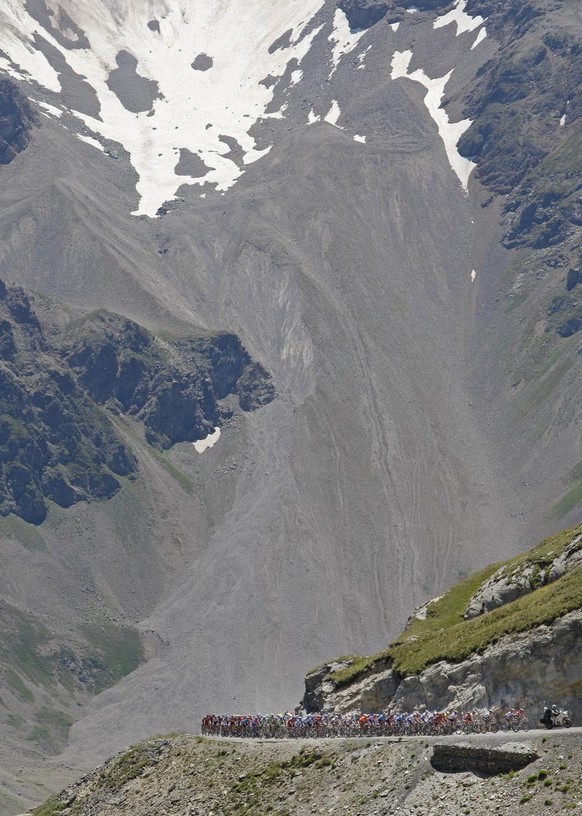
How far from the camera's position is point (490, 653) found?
7406cm

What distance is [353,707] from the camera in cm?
8988

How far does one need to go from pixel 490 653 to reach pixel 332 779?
1110 cm

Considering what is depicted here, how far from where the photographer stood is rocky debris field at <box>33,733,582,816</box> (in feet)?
188

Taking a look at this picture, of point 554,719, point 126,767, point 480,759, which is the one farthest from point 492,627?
point 126,767

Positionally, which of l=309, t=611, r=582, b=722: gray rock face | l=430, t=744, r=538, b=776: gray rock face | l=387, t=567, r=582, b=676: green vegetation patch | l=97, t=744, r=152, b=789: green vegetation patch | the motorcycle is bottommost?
l=430, t=744, r=538, b=776: gray rock face

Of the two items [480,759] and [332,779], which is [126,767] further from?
[480,759]

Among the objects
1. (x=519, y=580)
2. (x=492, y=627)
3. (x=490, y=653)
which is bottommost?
(x=490, y=653)

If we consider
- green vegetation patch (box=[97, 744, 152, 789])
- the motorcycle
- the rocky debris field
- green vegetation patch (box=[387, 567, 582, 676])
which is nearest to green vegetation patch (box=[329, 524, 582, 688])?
green vegetation patch (box=[387, 567, 582, 676])

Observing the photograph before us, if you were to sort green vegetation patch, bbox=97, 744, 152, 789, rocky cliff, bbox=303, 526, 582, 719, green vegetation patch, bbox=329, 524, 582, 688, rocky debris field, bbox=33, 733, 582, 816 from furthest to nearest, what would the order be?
green vegetation patch, bbox=97, 744, 152, 789
green vegetation patch, bbox=329, 524, 582, 688
rocky cliff, bbox=303, 526, 582, 719
rocky debris field, bbox=33, 733, 582, 816

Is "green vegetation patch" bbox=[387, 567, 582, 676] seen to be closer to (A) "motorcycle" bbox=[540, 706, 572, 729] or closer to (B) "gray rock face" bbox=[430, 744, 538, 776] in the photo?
(A) "motorcycle" bbox=[540, 706, 572, 729]

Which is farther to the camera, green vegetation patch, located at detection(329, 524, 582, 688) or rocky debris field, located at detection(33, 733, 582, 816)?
green vegetation patch, located at detection(329, 524, 582, 688)

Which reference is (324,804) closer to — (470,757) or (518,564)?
(470,757)

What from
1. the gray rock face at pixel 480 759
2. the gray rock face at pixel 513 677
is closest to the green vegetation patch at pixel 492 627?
the gray rock face at pixel 513 677

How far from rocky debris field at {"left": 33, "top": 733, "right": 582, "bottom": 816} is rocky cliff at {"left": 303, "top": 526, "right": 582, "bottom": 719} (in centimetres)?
740
